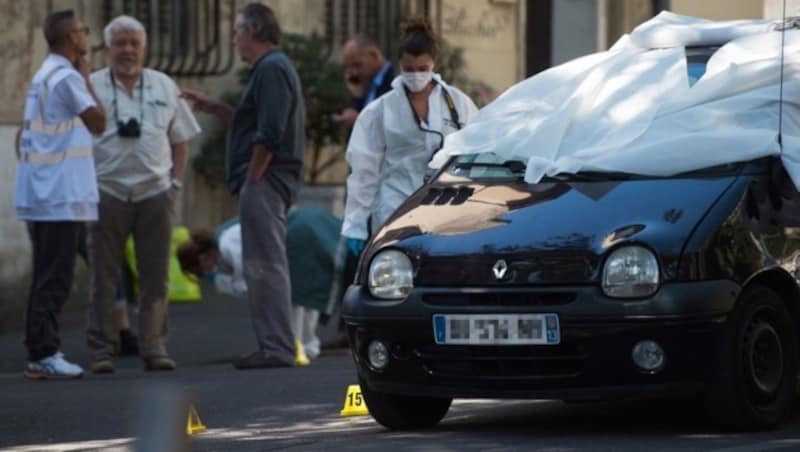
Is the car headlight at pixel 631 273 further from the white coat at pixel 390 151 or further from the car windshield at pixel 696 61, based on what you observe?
the white coat at pixel 390 151

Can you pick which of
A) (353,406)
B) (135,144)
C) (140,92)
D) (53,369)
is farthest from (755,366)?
(140,92)

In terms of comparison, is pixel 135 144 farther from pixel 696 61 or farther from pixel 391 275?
pixel 391 275

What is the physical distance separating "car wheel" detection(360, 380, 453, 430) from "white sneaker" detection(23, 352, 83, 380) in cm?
324

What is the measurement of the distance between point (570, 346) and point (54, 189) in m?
4.32

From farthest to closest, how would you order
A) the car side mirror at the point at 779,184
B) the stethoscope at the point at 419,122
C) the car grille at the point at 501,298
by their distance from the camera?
the stethoscope at the point at 419,122, the car side mirror at the point at 779,184, the car grille at the point at 501,298

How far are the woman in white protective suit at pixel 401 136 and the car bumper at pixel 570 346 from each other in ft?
8.79

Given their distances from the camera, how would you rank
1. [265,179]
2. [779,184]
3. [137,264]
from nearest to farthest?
[779,184] → [265,179] → [137,264]

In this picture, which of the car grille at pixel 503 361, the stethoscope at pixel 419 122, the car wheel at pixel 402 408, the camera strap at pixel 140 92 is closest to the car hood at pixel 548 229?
the car grille at pixel 503 361

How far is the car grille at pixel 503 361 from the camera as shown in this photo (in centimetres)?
711

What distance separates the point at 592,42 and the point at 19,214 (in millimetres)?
6040

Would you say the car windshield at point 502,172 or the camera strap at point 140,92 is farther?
the camera strap at point 140,92

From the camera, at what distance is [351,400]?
8492mm

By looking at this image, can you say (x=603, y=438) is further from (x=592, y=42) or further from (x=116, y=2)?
(x=116, y=2)

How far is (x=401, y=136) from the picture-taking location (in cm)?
1005
